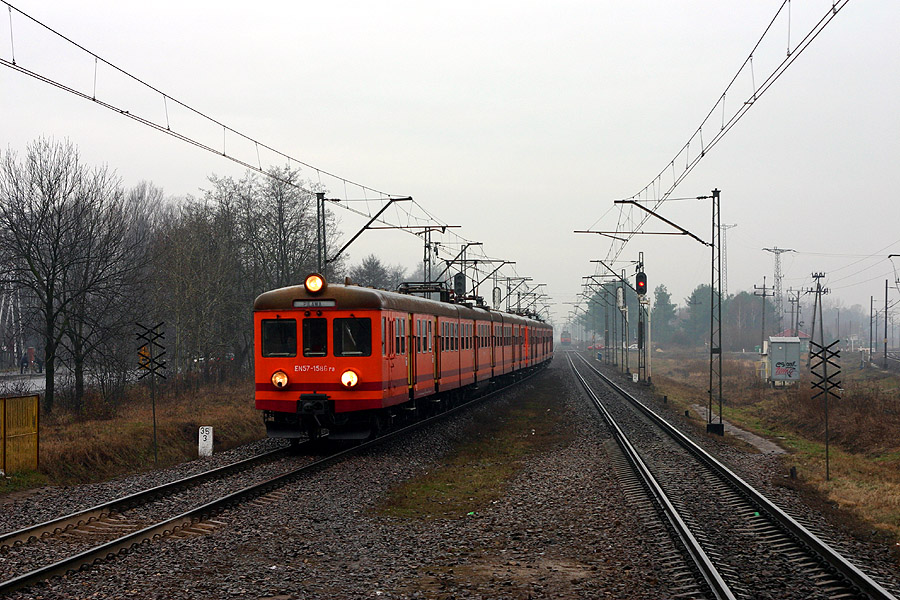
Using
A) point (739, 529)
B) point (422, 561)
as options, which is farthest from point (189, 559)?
point (739, 529)

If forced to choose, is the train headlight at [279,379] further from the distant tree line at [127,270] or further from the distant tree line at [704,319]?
the distant tree line at [704,319]

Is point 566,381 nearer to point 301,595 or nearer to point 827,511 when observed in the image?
point 827,511

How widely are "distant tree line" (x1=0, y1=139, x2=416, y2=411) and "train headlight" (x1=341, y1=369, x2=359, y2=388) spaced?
9436 mm

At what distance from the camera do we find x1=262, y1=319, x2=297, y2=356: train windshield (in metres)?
16.1

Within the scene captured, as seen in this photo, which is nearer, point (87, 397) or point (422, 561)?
point (422, 561)

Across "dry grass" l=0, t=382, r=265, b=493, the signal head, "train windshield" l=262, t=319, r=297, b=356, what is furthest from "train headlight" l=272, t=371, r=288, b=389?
the signal head

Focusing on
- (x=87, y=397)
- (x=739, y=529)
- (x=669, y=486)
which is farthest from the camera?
(x=87, y=397)

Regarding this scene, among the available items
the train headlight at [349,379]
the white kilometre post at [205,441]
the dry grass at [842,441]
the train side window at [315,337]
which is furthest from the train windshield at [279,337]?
the dry grass at [842,441]

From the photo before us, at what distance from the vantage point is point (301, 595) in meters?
7.28

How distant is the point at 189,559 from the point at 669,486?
24.5 feet

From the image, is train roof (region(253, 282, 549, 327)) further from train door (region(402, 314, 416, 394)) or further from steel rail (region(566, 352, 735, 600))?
steel rail (region(566, 352, 735, 600))

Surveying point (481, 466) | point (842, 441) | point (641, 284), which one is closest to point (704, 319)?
point (641, 284)

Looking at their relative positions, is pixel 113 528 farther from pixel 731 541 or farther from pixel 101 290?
pixel 101 290

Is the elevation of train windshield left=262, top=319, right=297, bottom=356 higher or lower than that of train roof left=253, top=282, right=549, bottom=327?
lower
